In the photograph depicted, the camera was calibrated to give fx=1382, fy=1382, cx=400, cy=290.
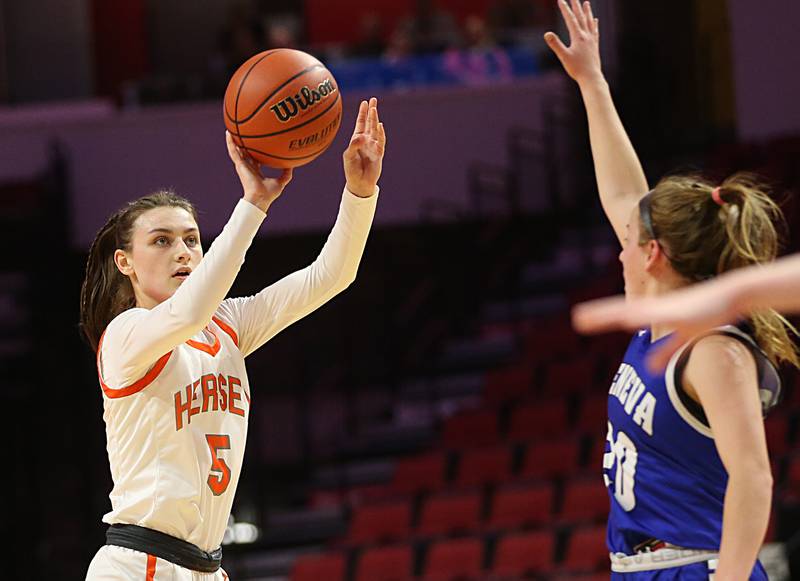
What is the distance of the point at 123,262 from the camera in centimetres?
320

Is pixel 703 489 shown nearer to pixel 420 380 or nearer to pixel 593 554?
pixel 593 554

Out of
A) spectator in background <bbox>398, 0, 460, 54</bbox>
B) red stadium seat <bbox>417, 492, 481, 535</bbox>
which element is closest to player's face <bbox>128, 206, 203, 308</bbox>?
red stadium seat <bbox>417, 492, 481, 535</bbox>

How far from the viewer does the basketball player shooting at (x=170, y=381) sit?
293 centimetres

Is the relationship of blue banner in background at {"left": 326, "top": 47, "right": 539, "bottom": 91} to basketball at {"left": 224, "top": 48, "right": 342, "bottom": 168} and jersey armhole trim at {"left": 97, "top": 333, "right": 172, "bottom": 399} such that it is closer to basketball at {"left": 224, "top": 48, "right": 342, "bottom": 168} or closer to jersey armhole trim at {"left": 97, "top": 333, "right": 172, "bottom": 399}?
basketball at {"left": 224, "top": 48, "right": 342, "bottom": 168}

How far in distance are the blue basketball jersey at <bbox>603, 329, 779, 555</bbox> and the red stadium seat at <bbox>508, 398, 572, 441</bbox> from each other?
508cm

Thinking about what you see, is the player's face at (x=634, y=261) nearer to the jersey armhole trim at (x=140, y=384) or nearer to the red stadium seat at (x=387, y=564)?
the jersey armhole trim at (x=140, y=384)

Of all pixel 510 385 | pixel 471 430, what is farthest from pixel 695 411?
pixel 510 385

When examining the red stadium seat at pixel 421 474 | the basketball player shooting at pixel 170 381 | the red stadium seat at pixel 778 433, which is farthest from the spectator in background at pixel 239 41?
the basketball player shooting at pixel 170 381

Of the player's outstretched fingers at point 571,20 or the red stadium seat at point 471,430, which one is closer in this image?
the player's outstretched fingers at point 571,20

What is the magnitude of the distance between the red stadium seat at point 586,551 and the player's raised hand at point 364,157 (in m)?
3.34

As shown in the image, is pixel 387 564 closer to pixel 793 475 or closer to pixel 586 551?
pixel 586 551

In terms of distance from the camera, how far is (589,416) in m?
7.83

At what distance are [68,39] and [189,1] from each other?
155cm

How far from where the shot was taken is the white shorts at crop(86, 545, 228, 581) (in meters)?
2.99
